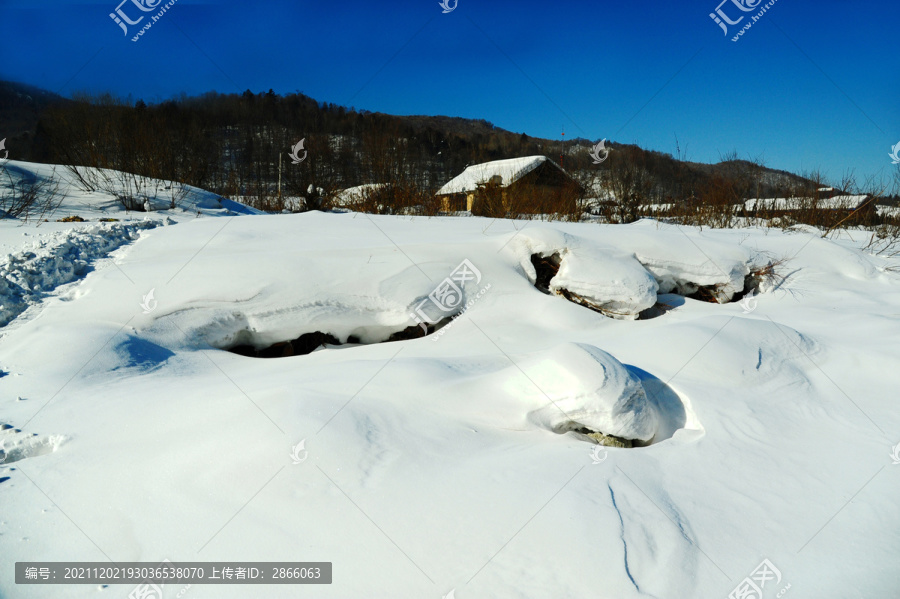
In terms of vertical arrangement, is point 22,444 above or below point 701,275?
below

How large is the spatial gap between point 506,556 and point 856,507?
1526 millimetres

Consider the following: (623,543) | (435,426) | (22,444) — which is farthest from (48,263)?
(623,543)

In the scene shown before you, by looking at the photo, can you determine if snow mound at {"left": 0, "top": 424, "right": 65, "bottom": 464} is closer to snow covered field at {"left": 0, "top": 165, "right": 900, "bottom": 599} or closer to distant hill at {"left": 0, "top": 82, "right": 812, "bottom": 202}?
snow covered field at {"left": 0, "top": 165, "right": 900, "bottom": 599}

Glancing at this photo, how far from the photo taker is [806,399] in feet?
9.39

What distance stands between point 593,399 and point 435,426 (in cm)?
80

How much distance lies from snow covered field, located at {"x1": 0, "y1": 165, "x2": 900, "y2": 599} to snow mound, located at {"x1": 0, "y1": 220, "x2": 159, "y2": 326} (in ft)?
0.09

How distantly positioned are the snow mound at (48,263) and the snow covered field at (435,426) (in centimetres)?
3

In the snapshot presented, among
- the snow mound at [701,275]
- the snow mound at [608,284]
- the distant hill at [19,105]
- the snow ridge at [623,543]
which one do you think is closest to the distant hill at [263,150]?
the distant hill at [19,105]

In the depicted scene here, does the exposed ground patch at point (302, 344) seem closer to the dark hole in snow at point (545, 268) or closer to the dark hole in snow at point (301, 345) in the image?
the dark hole in snow at point (301, 345)

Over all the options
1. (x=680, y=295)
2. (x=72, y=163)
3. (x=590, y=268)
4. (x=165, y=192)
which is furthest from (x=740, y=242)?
(x=72, y=163)

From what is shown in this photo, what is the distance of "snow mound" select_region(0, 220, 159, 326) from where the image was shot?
354 centimetres

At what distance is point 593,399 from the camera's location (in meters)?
2.38

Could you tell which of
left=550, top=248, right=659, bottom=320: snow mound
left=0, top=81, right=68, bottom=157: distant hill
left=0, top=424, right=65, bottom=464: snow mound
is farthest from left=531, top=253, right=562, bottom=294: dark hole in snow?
left=0, top=81, right=68, bottom=157: distant hill

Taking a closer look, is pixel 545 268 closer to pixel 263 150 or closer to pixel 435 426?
pixel 435 426
